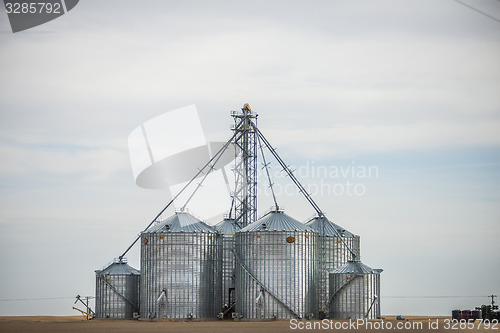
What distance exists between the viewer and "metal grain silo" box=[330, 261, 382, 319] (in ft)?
402

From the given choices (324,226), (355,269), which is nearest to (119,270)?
(324,226)

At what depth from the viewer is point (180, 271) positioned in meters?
125

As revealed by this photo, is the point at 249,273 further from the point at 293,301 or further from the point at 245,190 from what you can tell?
the point at 245,190

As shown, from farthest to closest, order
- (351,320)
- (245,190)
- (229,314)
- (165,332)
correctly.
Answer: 1. (245,190)
2. (229,314)
3. (351,320)
4. (165,332)

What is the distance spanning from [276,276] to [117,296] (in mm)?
24380

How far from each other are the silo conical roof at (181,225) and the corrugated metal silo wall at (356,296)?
1952 cm

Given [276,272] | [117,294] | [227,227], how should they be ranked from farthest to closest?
[227,227], [117,294], [276,272]

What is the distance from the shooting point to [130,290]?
132250 millimetres

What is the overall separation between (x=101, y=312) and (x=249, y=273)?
23.5 m

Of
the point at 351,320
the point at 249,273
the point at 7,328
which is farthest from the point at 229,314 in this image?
the point at 7,328

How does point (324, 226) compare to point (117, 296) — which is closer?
point (117, 296)

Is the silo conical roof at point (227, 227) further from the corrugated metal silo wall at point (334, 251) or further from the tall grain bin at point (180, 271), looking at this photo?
the corrugated metal silo wall at point (334, 251)

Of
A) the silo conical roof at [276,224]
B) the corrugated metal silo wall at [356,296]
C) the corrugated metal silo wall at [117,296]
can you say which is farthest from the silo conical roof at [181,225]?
the corrugated metal silo wall at [356,296]

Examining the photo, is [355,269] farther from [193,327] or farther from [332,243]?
[193,327]
